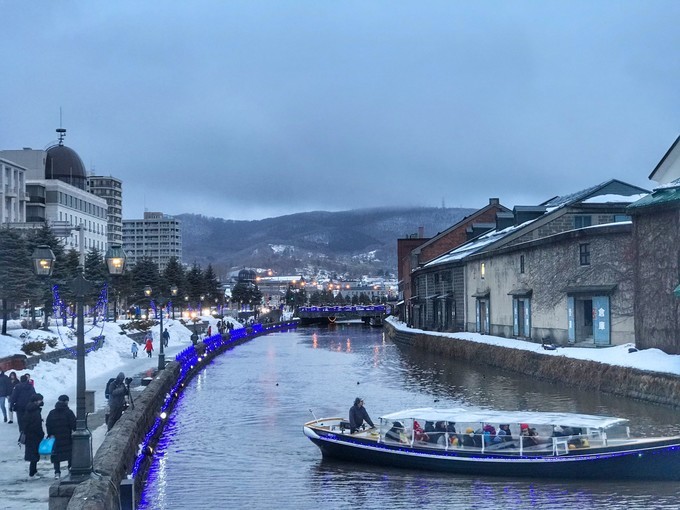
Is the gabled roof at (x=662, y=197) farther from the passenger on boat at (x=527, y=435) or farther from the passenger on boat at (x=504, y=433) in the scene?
the passenger on boat at (x=504, y=433)

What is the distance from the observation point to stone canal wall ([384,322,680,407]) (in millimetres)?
33500

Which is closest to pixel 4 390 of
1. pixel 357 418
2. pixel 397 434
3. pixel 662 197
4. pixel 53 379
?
pixel 53 379

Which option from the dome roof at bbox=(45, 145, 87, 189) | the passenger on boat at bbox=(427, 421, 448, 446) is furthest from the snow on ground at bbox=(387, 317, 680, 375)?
the dome roof at bbox=(45, 145, 87, 189)

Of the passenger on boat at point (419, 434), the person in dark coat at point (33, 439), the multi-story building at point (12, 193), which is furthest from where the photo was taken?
the multi-story building at point (12, 193)

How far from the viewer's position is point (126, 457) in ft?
71.3

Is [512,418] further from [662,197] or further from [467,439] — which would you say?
[662,197]

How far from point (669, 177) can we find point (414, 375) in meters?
20.4

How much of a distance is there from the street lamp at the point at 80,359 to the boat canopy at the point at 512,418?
9831 mm

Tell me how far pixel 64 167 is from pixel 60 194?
1059 inches

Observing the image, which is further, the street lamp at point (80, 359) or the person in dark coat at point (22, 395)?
the person in dark coat at point (22, 395)

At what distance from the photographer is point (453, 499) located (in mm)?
21828

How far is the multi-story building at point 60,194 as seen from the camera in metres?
134

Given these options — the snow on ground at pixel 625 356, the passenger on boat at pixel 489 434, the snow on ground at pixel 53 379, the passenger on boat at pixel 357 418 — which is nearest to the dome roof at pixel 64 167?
the snow on ground at pixel 53 379

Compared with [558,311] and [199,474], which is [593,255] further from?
[199,474]
